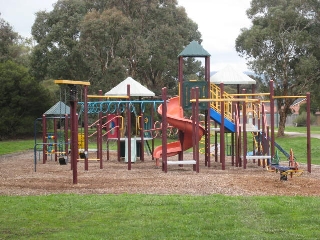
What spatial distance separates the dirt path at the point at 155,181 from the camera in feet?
46.8

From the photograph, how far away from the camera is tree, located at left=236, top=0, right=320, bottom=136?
46.2 meters

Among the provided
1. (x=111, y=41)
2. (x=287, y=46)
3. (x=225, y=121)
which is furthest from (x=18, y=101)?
(x=225, y=121)

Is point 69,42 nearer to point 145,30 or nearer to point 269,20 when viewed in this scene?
point 145,30

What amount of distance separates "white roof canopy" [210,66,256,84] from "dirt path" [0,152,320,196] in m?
3.52

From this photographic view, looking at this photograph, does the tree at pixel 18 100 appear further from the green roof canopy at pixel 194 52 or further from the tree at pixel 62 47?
the green roof canopy at pixel 194 52

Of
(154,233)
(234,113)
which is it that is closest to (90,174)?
(234,113)

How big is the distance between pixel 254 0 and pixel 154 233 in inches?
1695

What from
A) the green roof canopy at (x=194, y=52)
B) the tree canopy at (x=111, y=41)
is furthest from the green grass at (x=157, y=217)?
the tree canopy at (x=111, y=41)

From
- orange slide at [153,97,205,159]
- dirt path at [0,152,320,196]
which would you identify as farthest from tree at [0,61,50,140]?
orange slide at [153,97,205,159]

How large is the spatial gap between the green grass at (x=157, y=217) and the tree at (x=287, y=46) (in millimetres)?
35125

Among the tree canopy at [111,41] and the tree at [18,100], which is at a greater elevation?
the tree canopy at [111,41]

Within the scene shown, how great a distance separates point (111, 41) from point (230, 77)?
22.8m

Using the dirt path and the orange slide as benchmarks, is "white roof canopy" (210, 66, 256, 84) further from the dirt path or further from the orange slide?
the dirt path

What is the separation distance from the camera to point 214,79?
76.4 ft
